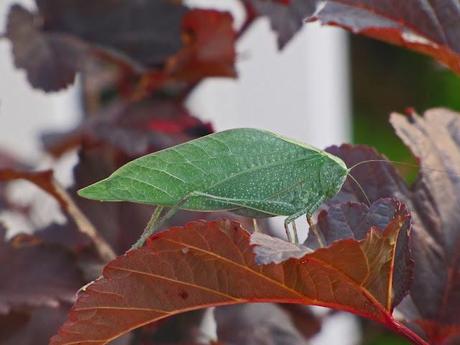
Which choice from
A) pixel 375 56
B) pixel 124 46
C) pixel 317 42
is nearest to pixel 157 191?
pixel 124 46

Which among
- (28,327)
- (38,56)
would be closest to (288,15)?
(38,56)

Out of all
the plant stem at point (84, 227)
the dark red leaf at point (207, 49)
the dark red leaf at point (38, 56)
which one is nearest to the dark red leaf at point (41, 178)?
the plant stem at point (84, 227)

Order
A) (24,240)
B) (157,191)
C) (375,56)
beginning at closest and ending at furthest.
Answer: (157,191), (24,240), (375,56)

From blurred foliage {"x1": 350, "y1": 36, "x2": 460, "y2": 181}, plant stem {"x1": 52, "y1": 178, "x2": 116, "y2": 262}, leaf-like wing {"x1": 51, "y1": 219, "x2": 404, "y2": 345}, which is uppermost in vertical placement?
leaf-like wing {"x1": 51, "y1": 219, "x2": 404, "y2": 345}

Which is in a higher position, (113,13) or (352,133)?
(113,13)

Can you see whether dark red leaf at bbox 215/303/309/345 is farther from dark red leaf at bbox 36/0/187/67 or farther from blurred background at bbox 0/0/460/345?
blurred background at bbox 0/0/460/345

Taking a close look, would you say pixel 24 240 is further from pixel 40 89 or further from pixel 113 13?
pixel 113 13

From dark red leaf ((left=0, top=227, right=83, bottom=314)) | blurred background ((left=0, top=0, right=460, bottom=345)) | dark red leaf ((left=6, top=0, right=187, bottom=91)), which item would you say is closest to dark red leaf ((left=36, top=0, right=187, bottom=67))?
dark red leaf ((left=6, top=0, right=187, bottom=91))
